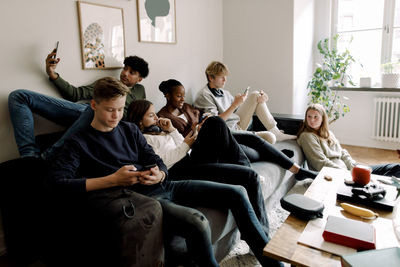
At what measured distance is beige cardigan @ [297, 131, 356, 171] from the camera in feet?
7.69

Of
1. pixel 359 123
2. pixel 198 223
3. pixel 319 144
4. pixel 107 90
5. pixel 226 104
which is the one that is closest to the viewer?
pixel 198 223

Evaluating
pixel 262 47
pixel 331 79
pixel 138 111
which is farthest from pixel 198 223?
pixel 331 79

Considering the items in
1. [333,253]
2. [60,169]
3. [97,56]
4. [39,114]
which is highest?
[97,56]

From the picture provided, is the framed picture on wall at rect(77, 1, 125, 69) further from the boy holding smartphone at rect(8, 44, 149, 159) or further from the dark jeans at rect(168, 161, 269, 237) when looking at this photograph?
the dark jeans at rect(168, 161, 269, 237)

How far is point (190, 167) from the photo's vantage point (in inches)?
77.7

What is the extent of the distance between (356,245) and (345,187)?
20.2 inches

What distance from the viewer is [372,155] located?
358cm

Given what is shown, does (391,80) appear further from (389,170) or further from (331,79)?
(389,170)

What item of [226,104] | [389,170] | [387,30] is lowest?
[389,170]

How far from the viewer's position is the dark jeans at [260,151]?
89.0 inches

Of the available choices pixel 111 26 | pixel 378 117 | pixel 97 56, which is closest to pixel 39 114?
pixel 97 56

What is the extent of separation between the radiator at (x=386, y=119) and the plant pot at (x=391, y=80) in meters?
0.15

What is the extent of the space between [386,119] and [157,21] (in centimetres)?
286

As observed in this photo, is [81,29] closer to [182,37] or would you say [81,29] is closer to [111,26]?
[111,26]
